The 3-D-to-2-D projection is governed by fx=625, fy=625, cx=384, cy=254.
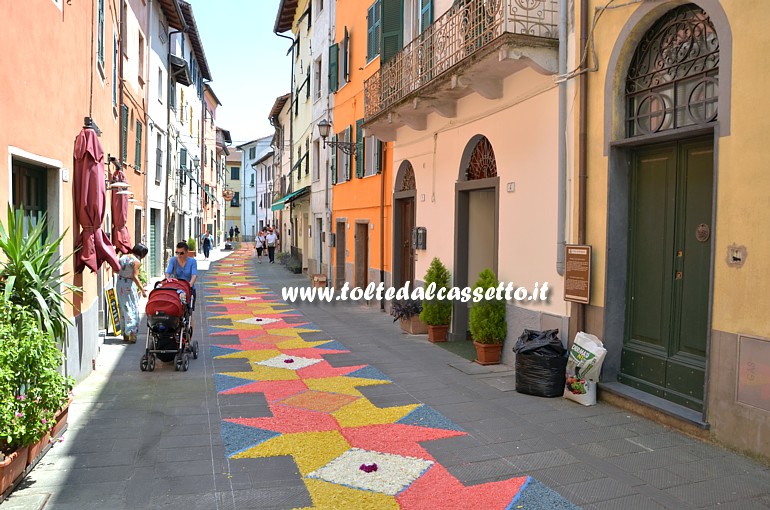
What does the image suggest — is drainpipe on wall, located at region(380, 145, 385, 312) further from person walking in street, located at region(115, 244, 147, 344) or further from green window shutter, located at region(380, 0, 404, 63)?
person walking in street, located at region(115, 244, 147, 344)

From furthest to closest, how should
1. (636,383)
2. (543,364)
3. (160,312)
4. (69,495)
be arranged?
(160,312)
(543,364)
(636,383)
(69,495)

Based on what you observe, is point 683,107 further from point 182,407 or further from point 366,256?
point 366,256

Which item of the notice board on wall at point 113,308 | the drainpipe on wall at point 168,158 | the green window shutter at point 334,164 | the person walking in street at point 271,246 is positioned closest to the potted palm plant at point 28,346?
A: the notice board on wall at point 113,308

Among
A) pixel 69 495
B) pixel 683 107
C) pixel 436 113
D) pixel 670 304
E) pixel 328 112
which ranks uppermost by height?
pixel 328 112

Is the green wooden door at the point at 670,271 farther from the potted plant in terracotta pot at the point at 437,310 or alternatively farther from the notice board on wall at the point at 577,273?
the potted plant in terracotta pot at the point at 437,310

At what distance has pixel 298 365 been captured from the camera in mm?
8852

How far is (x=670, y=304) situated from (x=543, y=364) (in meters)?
1.52

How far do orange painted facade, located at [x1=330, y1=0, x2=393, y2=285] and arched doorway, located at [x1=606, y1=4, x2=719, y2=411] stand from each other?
8.27 m

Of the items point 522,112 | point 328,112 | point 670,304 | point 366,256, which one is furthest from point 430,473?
point 328,112

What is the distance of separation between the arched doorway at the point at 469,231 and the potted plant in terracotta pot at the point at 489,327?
189 centimetres

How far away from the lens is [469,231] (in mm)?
10727

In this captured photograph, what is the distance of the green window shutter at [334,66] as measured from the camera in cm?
1883

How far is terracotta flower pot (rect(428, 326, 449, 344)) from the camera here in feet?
35.0

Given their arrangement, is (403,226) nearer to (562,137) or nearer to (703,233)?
(562,137)
